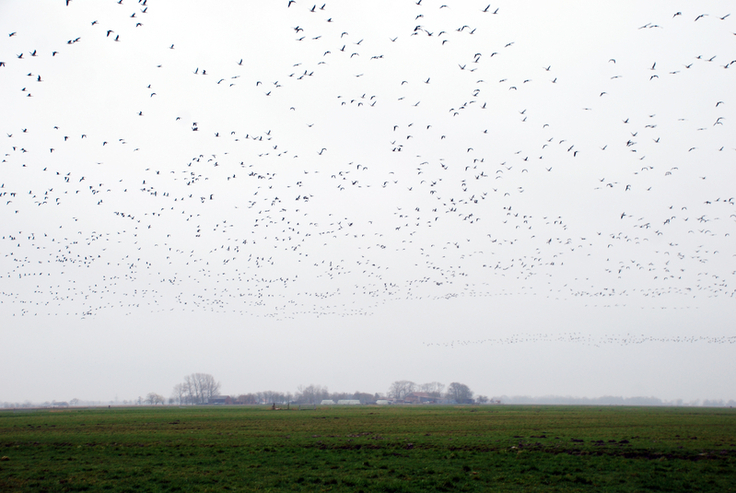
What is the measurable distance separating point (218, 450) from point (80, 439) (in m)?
13.9

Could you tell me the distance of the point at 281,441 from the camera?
28.9 metres

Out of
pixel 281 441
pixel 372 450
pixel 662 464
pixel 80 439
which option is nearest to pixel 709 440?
pixel 662 464

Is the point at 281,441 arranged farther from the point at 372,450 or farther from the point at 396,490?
the point at 396,490

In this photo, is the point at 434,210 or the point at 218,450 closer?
the point at 218,450

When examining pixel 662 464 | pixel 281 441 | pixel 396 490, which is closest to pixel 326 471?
pixel 396 490

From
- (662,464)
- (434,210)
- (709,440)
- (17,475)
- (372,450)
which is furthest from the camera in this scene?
(434,210)

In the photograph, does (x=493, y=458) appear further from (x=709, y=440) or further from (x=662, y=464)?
(x=709, y=440)

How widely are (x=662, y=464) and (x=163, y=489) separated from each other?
67.2ft

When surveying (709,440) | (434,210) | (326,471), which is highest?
(434,210)

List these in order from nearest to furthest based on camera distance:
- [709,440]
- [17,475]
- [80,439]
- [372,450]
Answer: [17,475] → [372,450] → [709,440] → [80,439]

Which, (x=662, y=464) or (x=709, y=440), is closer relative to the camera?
(x=662, y=464)

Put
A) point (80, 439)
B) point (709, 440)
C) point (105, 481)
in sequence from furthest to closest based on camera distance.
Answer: point (80, 439) → point (709, 440) → point (105, 481)

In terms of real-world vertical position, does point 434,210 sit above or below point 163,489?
above

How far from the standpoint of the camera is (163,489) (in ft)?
52.2
